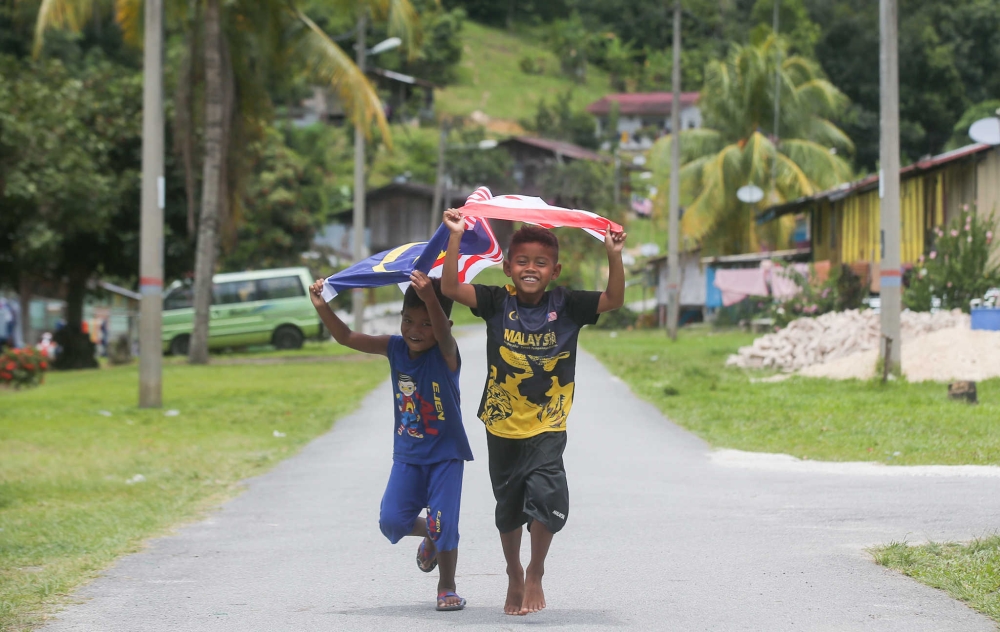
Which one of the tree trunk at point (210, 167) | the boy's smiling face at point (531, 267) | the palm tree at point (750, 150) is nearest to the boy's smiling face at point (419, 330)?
the boy's smiling face at point (531, 267)

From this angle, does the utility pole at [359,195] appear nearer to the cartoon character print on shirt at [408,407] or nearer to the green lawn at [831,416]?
the green lawn at [831,416]

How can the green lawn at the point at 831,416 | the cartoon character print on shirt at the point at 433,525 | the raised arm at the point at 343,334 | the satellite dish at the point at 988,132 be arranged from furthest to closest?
the satellite dish at the point at 988,132 → the green lawn at the point at 831,416 → the raised arm at the point at 343,334 → the cartoon character print on shirt at the point at 433,525

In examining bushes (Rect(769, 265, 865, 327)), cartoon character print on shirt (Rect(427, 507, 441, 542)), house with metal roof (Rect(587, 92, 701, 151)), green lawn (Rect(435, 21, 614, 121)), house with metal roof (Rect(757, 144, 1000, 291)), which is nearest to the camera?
cartoon character print on shirt (Rect(427, 507, 441, 542))

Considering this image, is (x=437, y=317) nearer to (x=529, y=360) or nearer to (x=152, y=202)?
(x=529, y=360)

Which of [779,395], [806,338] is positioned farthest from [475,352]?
[779,395]

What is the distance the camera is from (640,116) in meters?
86.2

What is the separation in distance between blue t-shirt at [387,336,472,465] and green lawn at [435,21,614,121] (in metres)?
84.4

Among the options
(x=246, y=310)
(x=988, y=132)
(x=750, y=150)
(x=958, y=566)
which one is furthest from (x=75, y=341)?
(x=958, y=566)

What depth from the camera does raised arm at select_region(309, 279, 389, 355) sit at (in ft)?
19.4

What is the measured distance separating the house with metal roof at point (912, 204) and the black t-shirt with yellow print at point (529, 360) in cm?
1443

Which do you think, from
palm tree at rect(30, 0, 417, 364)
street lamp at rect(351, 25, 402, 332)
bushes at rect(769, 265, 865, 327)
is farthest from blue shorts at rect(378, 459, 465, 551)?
street lamp at rect(351, 25, 402, 332)

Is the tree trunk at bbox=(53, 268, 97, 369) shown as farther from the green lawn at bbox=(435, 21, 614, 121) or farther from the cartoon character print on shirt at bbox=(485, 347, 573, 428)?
the green lawn at bbox=(435, 21, 614, 121)

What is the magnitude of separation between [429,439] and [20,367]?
17.3 metres

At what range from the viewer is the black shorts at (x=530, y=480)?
5.33 metres
